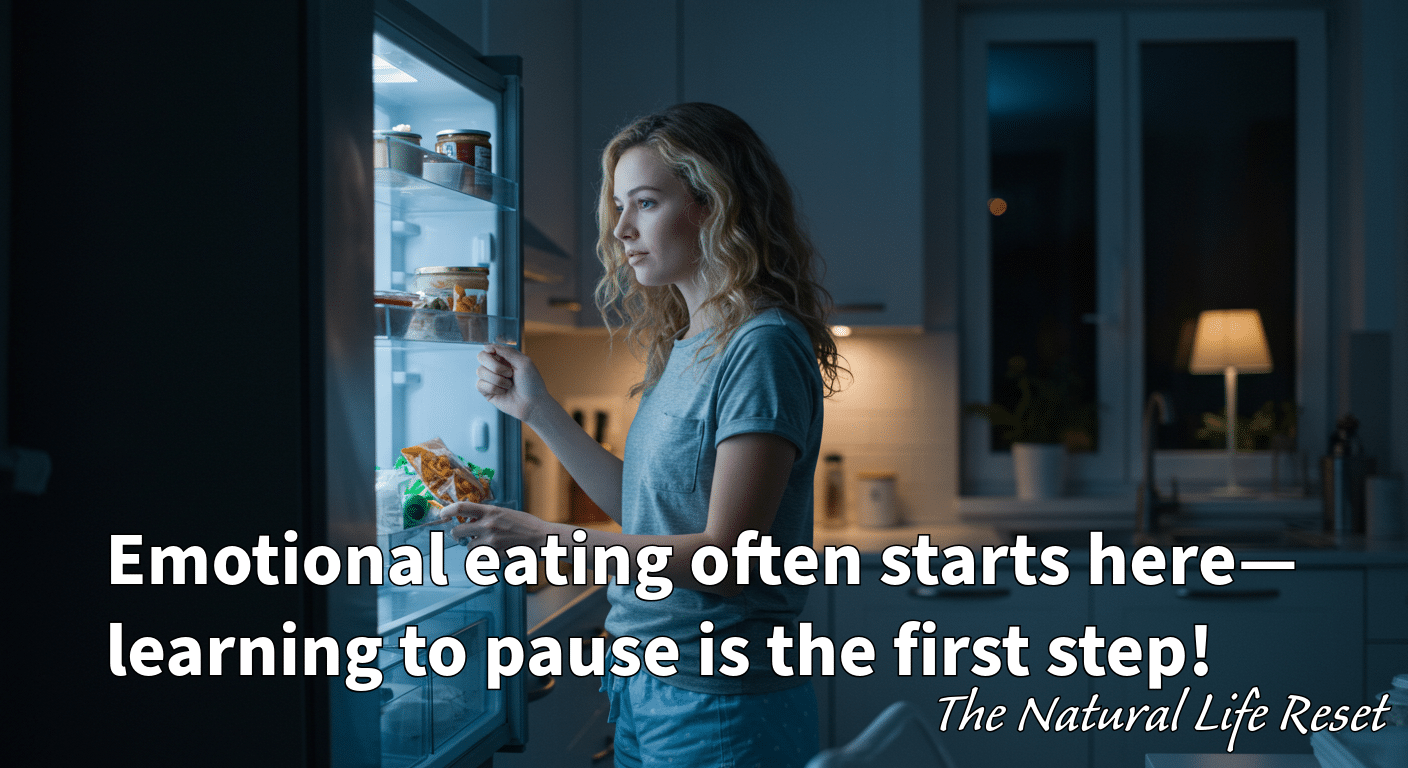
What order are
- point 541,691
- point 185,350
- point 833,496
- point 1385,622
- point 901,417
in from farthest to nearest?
1. point 901,417
2. point 833,496
3. point 1385,622
4. point 541,691
5. point 185,350

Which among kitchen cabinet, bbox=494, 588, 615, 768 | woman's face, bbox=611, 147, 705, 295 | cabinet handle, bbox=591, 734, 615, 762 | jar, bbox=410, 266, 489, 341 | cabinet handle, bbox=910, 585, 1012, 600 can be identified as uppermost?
woman's face, bbox=611, 147, 705, 295

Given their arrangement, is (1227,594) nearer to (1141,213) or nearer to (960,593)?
(960,593)

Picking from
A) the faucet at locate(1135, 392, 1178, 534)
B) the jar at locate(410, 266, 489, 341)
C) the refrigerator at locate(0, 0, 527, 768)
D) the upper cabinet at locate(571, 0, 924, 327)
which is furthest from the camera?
the faucet at locate(1135, 392, 1178, 534)

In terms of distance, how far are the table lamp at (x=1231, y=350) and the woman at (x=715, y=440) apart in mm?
2025

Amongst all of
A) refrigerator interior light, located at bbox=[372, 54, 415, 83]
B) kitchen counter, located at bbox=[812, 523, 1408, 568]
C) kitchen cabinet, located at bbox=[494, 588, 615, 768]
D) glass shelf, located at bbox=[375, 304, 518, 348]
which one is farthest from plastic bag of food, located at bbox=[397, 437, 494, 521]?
kitchen counter, located at bbox=[812, 523, 1408, 568]

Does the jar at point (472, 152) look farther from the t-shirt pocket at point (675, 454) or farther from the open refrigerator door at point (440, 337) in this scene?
the t-shirt pocket at point (675, 454)

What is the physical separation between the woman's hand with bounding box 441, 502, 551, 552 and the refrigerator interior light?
0.57 metres

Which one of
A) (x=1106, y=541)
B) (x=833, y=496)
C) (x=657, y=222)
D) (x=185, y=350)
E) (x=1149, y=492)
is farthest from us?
(x=833, y=496)

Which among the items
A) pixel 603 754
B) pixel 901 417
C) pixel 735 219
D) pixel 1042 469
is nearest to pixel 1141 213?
pixel 1042 469

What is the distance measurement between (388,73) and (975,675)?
1.87m

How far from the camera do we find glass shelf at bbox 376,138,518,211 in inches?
47.9

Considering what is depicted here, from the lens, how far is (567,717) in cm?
196

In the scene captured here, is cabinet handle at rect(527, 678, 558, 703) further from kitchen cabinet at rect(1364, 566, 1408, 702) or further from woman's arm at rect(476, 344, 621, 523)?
kitchen cabinet at rect(1364, 566, 1408, 702)

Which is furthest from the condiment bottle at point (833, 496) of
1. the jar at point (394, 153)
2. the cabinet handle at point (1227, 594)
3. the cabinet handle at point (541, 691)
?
the jar at point (394, 153)
